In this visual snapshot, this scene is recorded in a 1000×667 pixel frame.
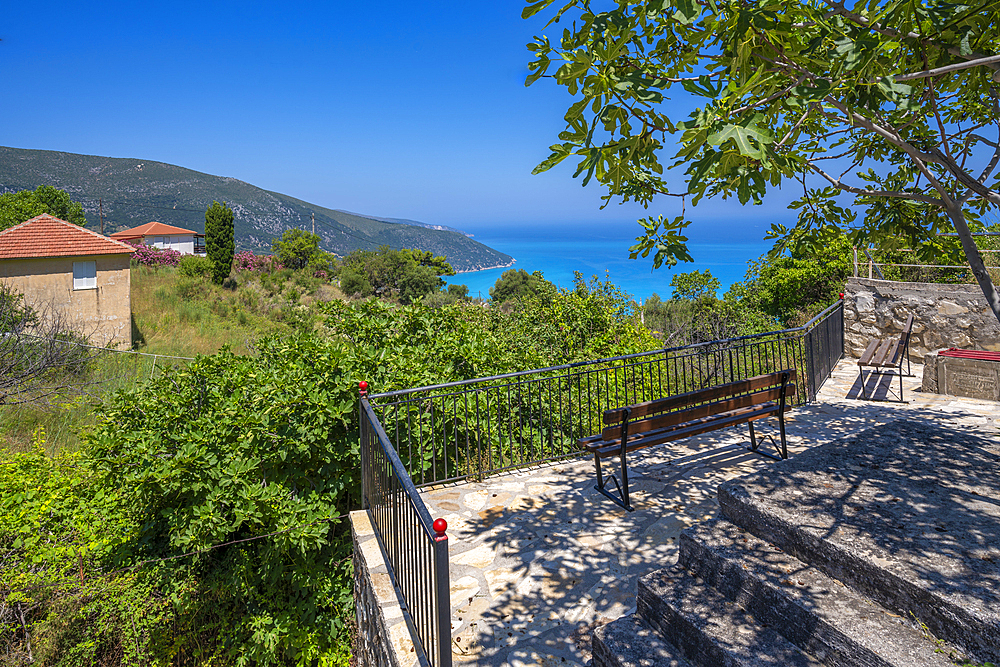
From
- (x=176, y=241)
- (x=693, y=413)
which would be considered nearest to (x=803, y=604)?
(x=693, y=413)

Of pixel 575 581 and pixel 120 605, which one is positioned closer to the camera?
pixel 575 581

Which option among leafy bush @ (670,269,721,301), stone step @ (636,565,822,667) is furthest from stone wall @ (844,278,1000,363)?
leafy bush @ (670,269,721,301)

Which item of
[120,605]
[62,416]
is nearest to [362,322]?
[120,605]

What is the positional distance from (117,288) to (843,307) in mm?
26545

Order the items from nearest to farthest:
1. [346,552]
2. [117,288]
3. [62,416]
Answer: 1. [346,552]
2. [62,416]
3. [117,288]

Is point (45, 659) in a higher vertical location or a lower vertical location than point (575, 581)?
lower

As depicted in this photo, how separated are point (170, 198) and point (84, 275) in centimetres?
11466

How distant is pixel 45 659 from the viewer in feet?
16.5

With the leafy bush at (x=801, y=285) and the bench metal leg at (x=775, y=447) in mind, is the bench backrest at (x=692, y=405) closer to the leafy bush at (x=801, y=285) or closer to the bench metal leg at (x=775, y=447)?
the bench metal leg at (x=775, y=447)

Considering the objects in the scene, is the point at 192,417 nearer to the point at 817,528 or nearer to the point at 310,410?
the point at 310,410

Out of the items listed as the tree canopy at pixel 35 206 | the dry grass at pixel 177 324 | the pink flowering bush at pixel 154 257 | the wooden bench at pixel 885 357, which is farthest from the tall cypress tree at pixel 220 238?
the wooden bench at pixel 885 357

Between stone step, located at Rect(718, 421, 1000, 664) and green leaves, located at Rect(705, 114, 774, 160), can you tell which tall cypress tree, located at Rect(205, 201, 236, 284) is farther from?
green leaves, located at Rect(705, 114, 774, 160)

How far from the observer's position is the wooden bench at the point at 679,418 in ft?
17.3

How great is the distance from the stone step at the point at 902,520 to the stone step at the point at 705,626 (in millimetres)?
553
